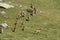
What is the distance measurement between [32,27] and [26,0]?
1156cm

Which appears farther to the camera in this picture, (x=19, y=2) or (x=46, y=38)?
(x=19, y=2)

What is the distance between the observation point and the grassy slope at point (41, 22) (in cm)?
2414

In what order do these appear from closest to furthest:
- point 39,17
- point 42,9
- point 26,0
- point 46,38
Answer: point 46,38 < point 39,17 < point 42,9 < point 26,0

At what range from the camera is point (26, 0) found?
3759 centimetres

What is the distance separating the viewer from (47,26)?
27.6m

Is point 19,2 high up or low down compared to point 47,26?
up

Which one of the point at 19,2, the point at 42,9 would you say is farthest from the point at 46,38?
the point at 19,2

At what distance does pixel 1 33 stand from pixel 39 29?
4.69 m

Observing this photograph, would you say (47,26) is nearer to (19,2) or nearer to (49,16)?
(49,16)

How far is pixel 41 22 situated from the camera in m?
29.0

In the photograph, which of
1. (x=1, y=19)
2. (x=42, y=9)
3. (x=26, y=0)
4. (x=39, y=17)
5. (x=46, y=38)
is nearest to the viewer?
(x=46, y=38)

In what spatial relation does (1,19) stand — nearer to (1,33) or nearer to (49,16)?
(1,33)

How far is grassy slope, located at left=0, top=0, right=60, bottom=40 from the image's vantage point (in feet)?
79.2

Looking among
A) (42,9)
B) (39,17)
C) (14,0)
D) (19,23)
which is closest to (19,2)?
(14,0)
